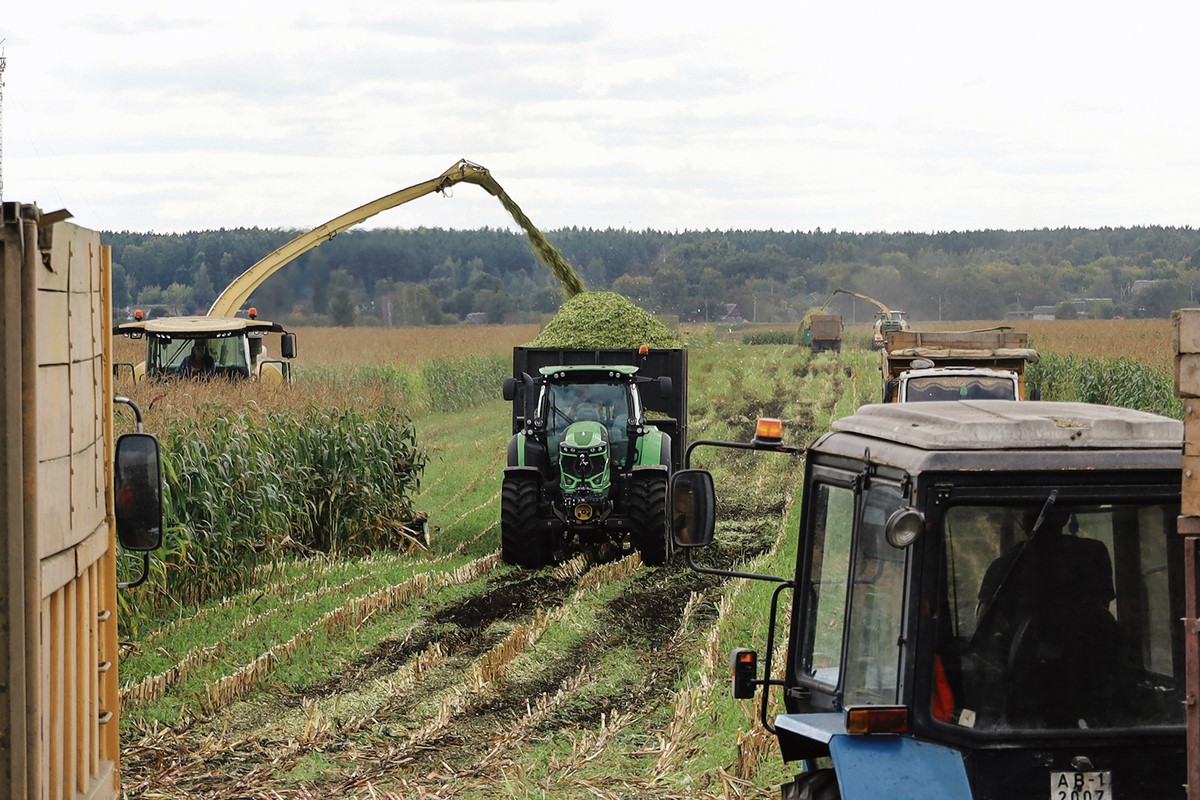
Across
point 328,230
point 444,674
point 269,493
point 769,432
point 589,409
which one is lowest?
point 444,674

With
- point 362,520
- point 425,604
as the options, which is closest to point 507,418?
point 362,520

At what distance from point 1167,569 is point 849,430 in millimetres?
1184

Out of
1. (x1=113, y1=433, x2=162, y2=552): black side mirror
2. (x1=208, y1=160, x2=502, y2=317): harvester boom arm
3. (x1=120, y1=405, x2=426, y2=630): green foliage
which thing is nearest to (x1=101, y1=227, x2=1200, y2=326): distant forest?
(x1=208, y1=160, x2=502, y2=317): harvester boom arm

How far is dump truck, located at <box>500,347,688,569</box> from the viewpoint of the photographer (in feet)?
48.2

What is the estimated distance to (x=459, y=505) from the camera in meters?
20.0

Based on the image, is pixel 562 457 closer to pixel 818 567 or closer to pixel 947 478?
pixel 818 567

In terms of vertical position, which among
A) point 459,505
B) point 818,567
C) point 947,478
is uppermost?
point 947,478

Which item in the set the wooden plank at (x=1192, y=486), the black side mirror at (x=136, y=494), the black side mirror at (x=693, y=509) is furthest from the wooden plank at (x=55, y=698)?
the wooden plank at (x=1192, y=486)

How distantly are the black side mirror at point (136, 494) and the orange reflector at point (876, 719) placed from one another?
2.70 metres

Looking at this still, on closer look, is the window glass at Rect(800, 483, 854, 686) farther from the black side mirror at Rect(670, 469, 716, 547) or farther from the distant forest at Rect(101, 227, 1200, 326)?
the distant forest at Rect(101, 227, 1200, 326)

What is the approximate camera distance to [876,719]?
4.15 metres

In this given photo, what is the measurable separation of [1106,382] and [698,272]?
48635 millimetres

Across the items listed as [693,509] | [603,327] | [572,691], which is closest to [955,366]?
[603,327]

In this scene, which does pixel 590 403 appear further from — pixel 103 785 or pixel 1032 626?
pixel 1032 626
